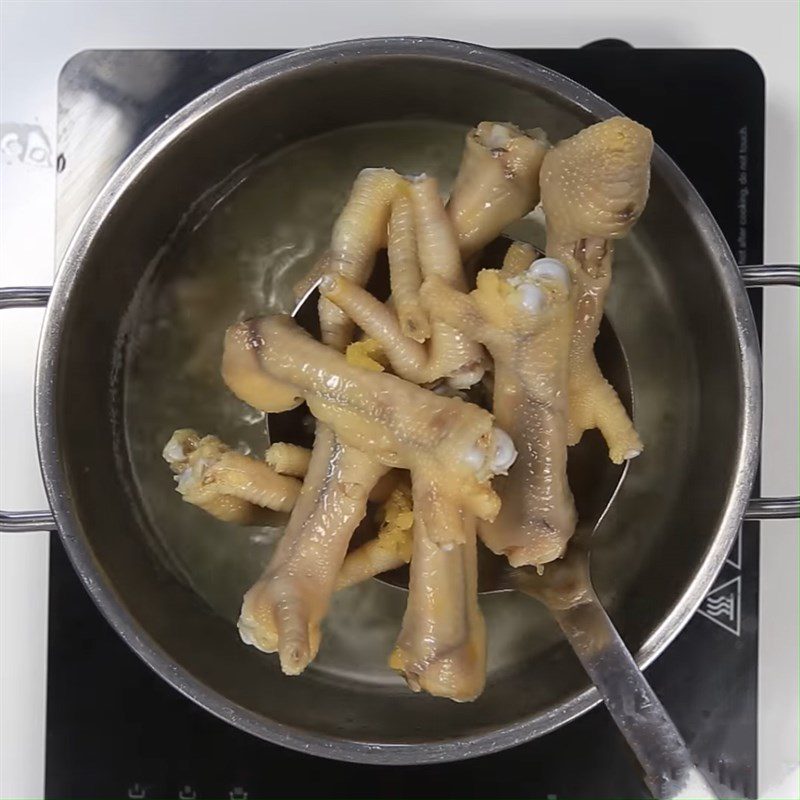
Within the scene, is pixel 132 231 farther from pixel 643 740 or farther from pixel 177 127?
pixel 643 740

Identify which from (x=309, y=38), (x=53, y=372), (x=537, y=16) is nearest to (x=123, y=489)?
(x=53, y=372)

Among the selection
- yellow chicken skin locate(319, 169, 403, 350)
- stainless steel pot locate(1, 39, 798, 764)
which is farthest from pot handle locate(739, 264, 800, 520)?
yellow chicken skin locate(319, 169, 403, 350)

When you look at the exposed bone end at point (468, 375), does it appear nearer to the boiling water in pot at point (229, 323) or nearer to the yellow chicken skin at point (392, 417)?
the yellow chicken skin at point (392, 417)

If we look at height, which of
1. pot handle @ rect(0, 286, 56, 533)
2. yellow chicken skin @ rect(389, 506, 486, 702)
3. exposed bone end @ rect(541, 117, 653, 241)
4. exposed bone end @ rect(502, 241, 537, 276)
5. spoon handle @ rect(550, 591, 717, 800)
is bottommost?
spoon handle @ rect(550, 591, 717, 800)

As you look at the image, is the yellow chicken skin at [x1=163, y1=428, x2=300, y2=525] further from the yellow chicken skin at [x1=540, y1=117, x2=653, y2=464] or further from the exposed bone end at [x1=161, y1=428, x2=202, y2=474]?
the yellow chicken skin at [x1=540, y1=117, x2=653, y2=464]

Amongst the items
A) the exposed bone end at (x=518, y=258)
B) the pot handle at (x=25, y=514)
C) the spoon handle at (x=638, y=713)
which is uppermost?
the exposed bone end at (x=518, y=258)

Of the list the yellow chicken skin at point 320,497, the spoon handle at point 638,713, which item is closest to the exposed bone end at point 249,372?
the yellow chicken skin at point 320,497
